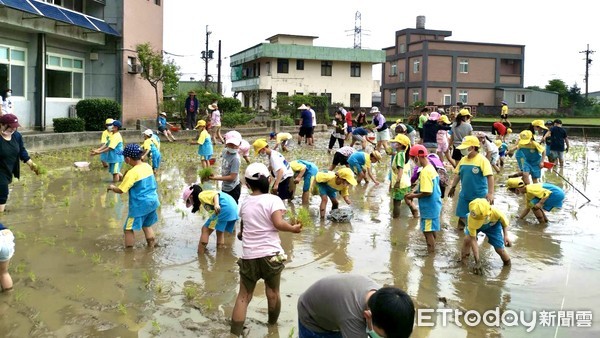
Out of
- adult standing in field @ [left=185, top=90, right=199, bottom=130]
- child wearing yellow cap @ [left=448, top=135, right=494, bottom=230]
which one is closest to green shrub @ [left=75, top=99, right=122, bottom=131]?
adult standing in field @ [left=185, top=90, right=199, bottom=130]

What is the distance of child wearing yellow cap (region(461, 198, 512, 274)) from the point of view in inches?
257

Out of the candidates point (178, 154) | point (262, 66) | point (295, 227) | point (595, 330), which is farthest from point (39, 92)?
point (262, 66)

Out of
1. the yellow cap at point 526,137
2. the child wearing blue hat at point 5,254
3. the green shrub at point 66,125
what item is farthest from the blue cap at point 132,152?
the green shrub at point 66,125

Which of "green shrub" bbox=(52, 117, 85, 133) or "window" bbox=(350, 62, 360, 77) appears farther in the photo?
"window" bbox=(350, 62, 360, 77)

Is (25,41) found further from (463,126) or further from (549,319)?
(549,319)

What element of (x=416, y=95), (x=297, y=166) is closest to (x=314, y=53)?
(x=416, y=95)

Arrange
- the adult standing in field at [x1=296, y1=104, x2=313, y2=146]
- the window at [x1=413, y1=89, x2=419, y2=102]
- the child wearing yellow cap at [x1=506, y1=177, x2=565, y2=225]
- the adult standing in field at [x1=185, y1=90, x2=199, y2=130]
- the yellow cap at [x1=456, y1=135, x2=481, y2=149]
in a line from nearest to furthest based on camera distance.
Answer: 1. the yellow cap at [x1=456, y1=135, x2=481, y2=149]
2. the child wearing yellow cap at [x1=506, y1=177, x2=565, y2=225]
3. the adult standing in field at [x1=296, y1=104, x2=313, y2=146]
4. the adult standing in field at [x1=185, y1=90, x2=199, y2=130]
5. the window at [x1=413, y1=89, x2=419, y2=102]

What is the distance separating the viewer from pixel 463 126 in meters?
13.1

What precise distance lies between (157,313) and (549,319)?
3.51m

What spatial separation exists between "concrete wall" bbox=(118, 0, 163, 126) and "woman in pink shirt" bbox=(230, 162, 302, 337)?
69.7ft

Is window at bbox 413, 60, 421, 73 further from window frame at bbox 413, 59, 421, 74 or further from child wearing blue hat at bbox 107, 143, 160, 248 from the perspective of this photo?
child wearing blue hat at bbox 107, 143, 160, 248

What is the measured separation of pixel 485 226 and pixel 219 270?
3.03 meters

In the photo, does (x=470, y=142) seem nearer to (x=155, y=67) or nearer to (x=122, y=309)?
(x=122, y=309)

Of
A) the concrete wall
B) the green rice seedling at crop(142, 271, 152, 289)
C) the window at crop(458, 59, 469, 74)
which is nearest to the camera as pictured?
the green rice seedling at crop(142, 271, 152, 289)
